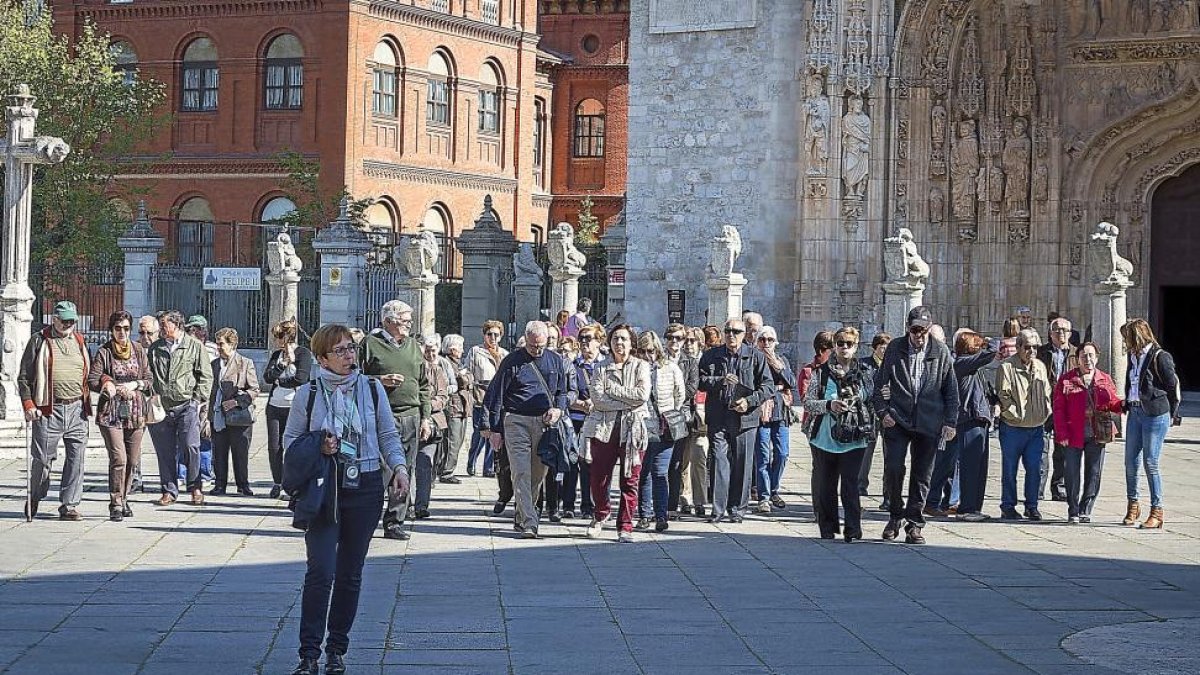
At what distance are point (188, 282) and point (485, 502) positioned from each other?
63.6ft

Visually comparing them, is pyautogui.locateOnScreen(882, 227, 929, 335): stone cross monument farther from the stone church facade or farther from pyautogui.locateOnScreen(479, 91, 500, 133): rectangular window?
pyautogui.locateOnScreen(479, 91, 500, 133): rectangular window

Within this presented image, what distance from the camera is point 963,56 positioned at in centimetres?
2827

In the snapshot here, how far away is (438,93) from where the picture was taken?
5253 cm

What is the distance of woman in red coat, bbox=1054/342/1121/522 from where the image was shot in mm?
15266

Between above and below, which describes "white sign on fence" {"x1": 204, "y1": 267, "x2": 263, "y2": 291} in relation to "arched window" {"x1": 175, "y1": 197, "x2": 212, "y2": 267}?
below

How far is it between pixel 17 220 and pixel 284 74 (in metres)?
30.7

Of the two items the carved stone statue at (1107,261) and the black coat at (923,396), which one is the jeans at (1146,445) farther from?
the carved stone statue at (1107,261)

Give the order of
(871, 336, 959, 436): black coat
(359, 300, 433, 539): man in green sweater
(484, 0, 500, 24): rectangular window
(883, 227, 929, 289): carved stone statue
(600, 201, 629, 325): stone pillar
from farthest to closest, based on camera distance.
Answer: (484, 0, 500, 24): rectangular window → (600, 201, 629, 325): stone pillar → (883, 227, 929, 289): carved stone statue → (871, 336, 959, 436): black coat → (359, 300, 433, 539): man in green sweater

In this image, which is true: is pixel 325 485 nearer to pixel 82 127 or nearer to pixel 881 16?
pixel 881 16

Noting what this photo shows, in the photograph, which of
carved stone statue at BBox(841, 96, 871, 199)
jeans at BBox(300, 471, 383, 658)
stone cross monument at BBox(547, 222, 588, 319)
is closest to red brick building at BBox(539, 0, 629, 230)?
stone cross monument at BBox(547, 222, 588, 319)

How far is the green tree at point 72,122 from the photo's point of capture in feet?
130

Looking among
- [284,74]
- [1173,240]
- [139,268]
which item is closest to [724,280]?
[1173,240]

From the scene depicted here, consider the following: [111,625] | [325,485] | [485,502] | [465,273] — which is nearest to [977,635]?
[325,485]

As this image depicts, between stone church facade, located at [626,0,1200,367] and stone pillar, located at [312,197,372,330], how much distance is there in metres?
6.54
